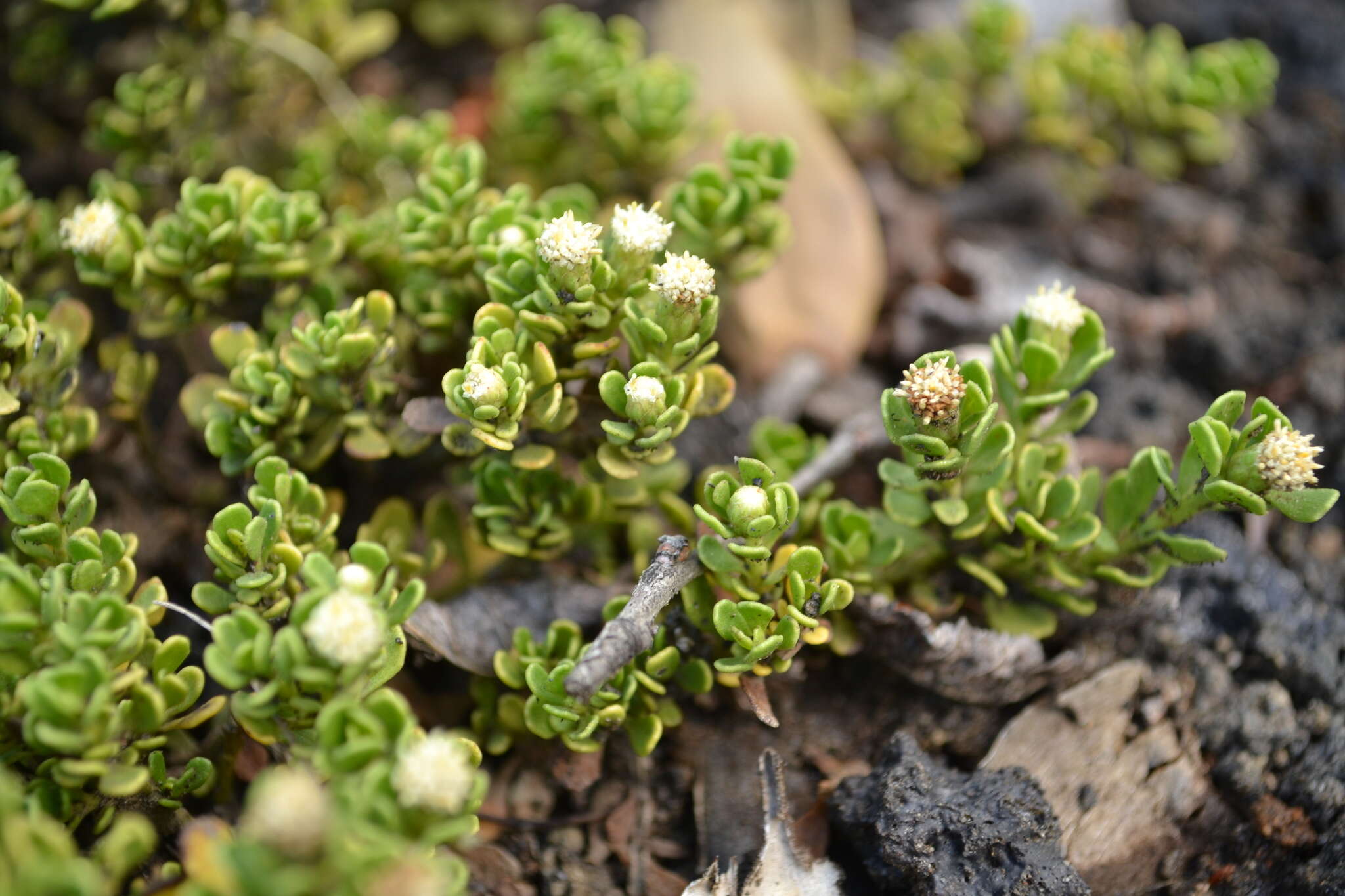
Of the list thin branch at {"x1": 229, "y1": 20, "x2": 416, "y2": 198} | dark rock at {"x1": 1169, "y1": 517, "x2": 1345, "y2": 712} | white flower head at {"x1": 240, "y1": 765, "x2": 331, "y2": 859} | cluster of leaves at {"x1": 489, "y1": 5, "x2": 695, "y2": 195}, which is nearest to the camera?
white flower head at {"x1": 240, "y1": 765, "x2": 331, "y2": 859}

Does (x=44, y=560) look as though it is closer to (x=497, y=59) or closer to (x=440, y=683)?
(x=440, y=683)

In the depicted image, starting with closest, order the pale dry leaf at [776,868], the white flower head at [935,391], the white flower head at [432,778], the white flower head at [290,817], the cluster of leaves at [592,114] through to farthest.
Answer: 1. the white flower head at [290,817]
2. the white flower head at [432,778]
3. the white flower head at [935,391]
4. the pale dry leaf at [776,868]
5. the cluster of leaves at [592,114]

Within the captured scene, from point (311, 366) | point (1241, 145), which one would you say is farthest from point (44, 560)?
point (1241, 145)

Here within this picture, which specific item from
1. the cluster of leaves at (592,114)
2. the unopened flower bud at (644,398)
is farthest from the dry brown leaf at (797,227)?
the unopened flower bud at (644,398)

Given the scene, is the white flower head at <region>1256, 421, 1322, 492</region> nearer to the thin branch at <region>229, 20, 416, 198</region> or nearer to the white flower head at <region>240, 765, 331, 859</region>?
the white flower head at <region>240, 765, 331, 859</region>

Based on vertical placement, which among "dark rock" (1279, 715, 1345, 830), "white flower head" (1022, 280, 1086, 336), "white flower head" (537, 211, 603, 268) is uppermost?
"white flower head" (537, 211, 603, 268)

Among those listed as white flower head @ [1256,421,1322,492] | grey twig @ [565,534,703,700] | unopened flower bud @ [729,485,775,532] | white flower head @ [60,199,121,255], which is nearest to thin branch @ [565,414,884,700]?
grey twig @ [565,534,703,700]

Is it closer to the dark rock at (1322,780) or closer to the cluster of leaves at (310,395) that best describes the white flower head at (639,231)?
the cluster of leaves at (310,395)
